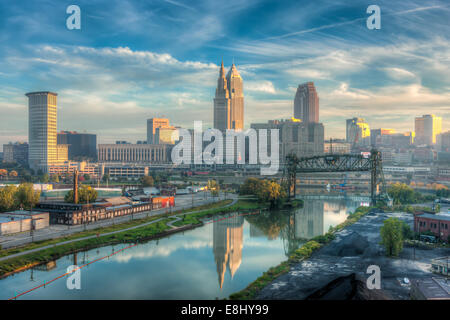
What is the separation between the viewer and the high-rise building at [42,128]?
11275cm

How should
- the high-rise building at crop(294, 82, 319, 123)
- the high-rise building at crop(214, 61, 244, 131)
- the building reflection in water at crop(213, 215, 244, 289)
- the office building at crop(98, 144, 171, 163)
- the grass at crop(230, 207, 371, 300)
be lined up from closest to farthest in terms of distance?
the grass at crop(230, 207, 371, 300) → the building reflection in water at crop(213, 215, 244, 289) → the office building at crop(98, 144, 171, 163) → the high-rise building at crop(214, 61, 244, 131) → the high-rise building at crop(294, 82, 319, 123)

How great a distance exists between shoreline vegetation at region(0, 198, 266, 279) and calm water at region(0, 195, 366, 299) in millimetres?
804

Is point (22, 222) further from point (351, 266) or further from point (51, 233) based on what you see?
point (351, 266)

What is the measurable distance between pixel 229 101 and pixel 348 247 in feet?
463

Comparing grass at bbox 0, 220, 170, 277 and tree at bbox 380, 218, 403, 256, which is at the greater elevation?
tree at bbox 380, 218, 403, 256

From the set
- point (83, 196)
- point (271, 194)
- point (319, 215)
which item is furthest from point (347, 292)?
point (83, 196)

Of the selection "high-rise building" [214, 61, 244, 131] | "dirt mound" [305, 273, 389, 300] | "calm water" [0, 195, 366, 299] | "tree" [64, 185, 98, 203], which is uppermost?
"high-rise building" [214, 61, 244, 131]

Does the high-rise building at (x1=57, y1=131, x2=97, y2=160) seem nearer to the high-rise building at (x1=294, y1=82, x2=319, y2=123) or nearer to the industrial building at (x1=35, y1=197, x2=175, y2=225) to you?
the high-rise building at (x1=294, y1=82, x2=319, y2=123)

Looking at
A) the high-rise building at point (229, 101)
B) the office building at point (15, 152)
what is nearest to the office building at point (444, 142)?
the high-rise building at point (229, 101)

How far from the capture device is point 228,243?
33875 millimetres

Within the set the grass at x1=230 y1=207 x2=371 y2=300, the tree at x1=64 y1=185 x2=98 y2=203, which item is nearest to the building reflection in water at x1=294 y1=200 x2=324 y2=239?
the grass at x1=230 y1=207 x2=371 y2=300

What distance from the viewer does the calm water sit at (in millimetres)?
20953
